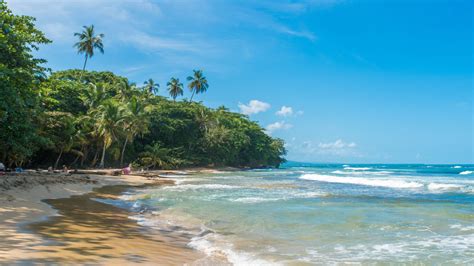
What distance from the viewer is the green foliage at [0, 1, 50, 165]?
580 inches

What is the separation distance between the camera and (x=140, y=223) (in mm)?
10891

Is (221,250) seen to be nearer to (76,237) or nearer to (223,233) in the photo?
(223,233)

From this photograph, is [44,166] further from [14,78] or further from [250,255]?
[250,255]

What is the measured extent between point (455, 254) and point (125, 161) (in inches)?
1872

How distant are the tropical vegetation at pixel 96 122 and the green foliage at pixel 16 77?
0.04 meters

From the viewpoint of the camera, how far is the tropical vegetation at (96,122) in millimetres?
17109

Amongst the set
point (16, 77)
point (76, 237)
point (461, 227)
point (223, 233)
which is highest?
point (16, 77)

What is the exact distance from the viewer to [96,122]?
39844 millimetres

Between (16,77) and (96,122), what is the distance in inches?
982

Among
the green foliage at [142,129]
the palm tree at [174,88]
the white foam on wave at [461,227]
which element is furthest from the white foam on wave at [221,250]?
the palm tree at [174,88]

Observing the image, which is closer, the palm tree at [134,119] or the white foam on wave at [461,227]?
the white foam on wave at [461,227]

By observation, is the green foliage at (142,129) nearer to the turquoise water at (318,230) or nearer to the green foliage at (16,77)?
the green foliage at (16,77)

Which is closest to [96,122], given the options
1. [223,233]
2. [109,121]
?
[109,121]

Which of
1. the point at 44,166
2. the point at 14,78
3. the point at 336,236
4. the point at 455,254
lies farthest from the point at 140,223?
the point at 44,166
